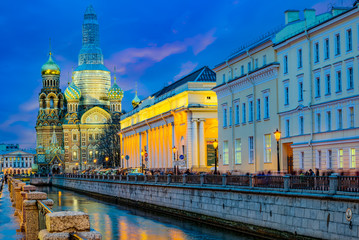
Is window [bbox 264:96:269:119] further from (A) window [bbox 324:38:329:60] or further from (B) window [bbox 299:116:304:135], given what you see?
(A) window [bbox 324:38:329:60]

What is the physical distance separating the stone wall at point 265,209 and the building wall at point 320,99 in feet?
26.5

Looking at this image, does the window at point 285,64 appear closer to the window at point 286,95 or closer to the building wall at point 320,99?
the building wall at point 320,99

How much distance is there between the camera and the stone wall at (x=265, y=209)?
2394 centimetres

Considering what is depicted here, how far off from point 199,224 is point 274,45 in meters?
17.5

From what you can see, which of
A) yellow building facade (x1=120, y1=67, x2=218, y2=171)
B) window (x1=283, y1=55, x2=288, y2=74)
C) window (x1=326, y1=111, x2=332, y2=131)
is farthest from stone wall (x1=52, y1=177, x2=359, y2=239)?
yellow building facade (x1=120, y1=67, x2=218, y2=171)

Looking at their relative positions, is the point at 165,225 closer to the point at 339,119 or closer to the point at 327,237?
the point at 339,119

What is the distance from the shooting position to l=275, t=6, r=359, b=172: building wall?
39906mm

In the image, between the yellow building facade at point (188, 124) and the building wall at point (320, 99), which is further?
the yellow building facade at point (188, 124)

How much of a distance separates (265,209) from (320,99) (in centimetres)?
1491

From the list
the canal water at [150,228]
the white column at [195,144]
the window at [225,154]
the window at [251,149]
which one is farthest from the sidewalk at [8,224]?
the white column at [195,144]

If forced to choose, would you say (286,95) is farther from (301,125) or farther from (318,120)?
(318,120)

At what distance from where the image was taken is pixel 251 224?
32312 mm

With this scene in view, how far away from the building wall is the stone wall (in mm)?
8070

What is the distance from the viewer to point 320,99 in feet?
143
